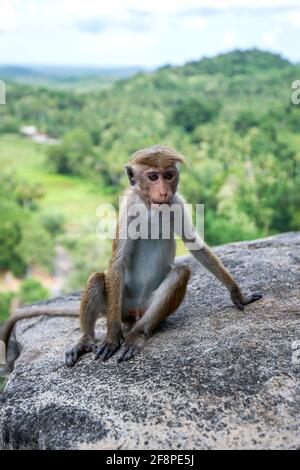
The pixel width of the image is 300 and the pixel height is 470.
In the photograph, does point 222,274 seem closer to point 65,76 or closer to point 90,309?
point 90,309

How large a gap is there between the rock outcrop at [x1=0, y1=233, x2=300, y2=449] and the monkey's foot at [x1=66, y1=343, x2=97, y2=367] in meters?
0.05

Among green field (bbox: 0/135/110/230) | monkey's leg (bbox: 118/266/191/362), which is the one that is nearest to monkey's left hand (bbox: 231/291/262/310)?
monkey's leg (bbox: 118/266/191/362)

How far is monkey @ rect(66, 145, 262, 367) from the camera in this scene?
293 cm

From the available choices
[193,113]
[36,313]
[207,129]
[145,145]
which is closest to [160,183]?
[36,313]

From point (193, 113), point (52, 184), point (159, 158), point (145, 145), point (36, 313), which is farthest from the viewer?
point (193, 113)

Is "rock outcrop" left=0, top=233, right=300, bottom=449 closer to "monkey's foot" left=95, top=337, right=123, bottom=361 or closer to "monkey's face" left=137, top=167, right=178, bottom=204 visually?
"monkey's foot" left=95, top=337, right=123, bottom=361

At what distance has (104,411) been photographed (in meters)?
2.53

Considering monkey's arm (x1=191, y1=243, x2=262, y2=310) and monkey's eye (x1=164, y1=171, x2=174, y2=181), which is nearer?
monkey's eye (x1=164, y1=171, x2=174, y2=181)

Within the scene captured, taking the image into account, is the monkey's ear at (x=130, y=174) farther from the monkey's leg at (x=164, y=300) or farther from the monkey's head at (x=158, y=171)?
the monkey's leg at (x=164, y=300)

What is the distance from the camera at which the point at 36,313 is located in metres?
4.24

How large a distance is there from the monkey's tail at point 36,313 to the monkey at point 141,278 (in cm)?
72

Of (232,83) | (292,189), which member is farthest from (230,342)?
(232,83)

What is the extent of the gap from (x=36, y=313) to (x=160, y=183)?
5.96 ft
